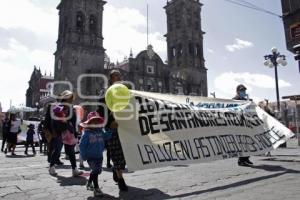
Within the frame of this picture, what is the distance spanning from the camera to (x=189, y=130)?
18.7 feet

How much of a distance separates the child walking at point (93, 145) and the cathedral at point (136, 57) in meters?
38.5

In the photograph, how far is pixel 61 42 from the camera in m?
45.4

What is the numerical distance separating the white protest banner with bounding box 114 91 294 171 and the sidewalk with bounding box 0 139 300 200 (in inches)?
15.4

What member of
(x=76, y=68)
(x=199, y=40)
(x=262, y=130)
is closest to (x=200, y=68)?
(x=199, y=40)

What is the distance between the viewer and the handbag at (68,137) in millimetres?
6129

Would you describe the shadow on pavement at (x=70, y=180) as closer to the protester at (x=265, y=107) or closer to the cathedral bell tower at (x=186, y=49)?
the protester at (x=265, y=107)

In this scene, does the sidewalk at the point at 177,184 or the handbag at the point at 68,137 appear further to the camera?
the handbag at the point at 68,137

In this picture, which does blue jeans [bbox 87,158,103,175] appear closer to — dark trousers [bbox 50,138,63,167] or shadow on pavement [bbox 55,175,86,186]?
shadow on pavement [bbox 55,175,86,186]

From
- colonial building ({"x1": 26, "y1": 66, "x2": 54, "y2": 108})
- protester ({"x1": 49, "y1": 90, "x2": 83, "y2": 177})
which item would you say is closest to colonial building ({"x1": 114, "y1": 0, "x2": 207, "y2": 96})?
colonial building ({"x1": 26, "y1": 66, "x2": 54, "y2": 108})

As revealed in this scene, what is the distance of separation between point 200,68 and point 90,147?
53.6 meters

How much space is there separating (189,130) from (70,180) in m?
2.41

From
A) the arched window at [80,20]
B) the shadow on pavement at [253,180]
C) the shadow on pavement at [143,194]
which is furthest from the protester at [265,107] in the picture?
the arched window at [80,20]

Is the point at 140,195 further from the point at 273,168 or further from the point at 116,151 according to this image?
the point at 273,168

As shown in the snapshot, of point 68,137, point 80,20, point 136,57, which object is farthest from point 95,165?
point 136,57
